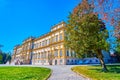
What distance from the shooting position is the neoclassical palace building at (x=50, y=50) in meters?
63.8

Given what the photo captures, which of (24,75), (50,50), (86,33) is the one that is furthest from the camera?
(50,50)

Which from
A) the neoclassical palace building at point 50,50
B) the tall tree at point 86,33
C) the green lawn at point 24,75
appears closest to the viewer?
the green lawn at point 24,75

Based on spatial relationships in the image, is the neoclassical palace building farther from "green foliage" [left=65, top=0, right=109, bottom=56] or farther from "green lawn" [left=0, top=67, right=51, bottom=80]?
"green lawn" [left=0, top=67, right=51, bottom=80]

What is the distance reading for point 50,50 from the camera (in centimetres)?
7450

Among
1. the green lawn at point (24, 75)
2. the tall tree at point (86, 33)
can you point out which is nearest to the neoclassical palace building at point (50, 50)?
the tall tree at point (86, 33)

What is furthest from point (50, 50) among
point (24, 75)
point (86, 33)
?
point (24, 75)

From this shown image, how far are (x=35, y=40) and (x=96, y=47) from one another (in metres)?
71.5

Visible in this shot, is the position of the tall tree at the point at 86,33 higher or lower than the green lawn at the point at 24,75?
higher

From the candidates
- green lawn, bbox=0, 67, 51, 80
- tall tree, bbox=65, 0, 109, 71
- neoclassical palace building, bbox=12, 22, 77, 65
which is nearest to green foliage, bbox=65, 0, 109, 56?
tall tree, bbox=65, 0, 109, 71

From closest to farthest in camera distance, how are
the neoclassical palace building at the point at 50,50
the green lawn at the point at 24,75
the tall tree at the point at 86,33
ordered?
the green lawn at the point at 24,75
the tall tree at the point at 86,33
the neoclassical palace building at the point at 50,50

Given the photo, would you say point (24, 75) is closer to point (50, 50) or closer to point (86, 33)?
point (86, 33)

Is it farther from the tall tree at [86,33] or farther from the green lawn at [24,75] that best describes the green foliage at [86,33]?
the green lawn at [24,75]

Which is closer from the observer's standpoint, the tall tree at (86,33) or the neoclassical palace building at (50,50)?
the tall tree at (86,33)

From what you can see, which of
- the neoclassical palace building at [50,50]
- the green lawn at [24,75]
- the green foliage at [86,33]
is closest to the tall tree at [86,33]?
the green foliage at [86,33]
